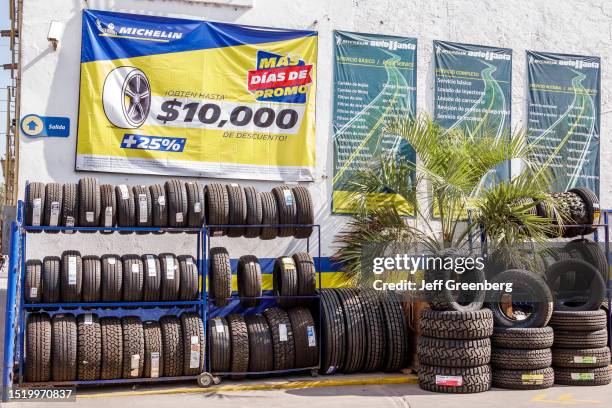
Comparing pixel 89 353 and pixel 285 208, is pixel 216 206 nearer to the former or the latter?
pixel 285 208

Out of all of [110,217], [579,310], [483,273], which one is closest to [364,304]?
[483,273]

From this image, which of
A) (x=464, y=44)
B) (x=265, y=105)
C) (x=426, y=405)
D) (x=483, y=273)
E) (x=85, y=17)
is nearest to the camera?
(x=426, y=405)

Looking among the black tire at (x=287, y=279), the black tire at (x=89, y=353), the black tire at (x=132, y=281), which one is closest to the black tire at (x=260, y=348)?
the black tire at (x=287, y=279)

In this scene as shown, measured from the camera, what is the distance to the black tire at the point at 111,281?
8.21m

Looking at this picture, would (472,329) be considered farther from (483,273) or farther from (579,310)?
(579,310)

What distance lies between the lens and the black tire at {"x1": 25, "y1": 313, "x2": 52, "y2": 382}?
7871mm

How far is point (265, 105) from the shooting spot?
10.9 metres

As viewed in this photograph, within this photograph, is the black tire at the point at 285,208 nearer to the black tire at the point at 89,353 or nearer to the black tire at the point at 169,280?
the black tire at the point at 169,280

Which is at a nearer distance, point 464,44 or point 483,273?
point 483,273

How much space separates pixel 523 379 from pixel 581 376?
893 mm

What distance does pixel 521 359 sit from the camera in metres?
8.34

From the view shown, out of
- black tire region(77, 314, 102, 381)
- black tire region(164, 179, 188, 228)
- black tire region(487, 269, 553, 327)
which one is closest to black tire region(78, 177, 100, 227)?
black tire region(164, 179, 188, 228)

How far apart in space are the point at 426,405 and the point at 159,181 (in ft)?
17.0

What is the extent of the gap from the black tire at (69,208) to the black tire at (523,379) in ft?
18.0
